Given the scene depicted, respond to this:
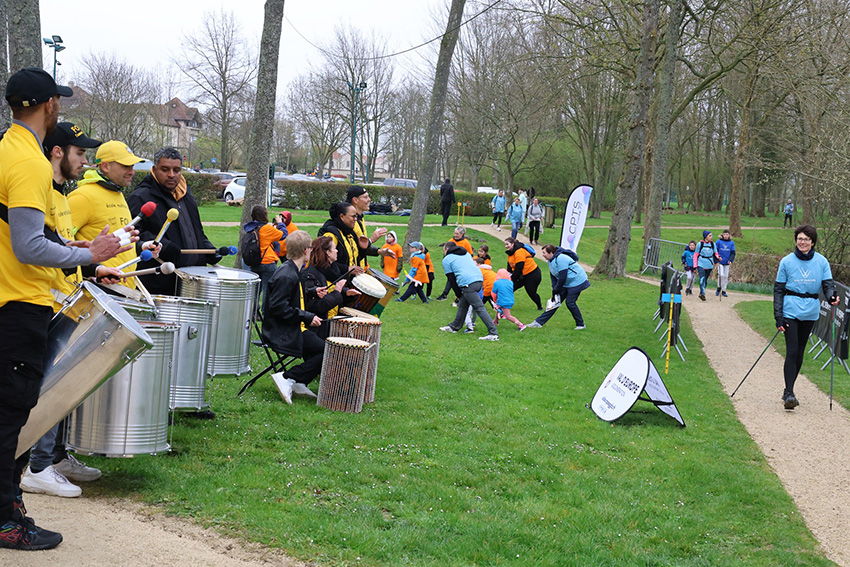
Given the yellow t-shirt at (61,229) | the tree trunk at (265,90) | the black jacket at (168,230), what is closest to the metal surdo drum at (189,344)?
the black jacket at (168,230)

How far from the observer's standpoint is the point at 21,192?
3.60 metres

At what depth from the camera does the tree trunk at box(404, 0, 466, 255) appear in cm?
1983

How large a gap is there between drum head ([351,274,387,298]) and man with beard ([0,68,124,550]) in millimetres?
4507

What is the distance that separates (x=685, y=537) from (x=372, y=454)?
2.49 metres

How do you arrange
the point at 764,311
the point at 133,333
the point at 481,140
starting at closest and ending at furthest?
the point at 133,333 → the point at 764,311 → the point at 481,140

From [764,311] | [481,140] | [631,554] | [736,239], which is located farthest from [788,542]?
[481,140]

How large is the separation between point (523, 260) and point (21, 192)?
1377 centimetres

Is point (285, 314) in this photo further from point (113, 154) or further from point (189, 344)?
point (113, 154)

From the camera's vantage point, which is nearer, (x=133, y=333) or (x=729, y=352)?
(x=133, y=333)

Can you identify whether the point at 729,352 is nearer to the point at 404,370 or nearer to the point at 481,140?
the point at 404,370

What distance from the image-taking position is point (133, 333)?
4.17m

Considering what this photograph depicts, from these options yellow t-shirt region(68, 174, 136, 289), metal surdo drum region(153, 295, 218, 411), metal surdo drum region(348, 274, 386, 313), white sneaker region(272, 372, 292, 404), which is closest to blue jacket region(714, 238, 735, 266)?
metal surdo drum region(348, 274, 386, 313)

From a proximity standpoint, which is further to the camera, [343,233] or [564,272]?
[564,272]

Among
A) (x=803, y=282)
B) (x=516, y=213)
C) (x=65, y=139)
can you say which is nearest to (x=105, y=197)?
(x=65, y=139)
